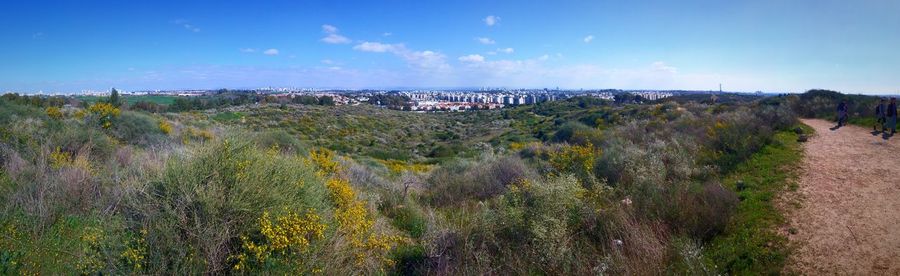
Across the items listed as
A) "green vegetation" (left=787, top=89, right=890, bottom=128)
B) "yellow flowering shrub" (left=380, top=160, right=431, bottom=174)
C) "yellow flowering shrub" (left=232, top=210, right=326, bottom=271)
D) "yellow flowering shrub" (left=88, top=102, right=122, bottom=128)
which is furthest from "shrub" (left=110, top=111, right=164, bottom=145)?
"green vegetation" (left=787, top=89, right=890, bottom=128)

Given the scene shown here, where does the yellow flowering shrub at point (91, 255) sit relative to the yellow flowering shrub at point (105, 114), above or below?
below

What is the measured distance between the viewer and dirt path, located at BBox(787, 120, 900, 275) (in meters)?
4.64

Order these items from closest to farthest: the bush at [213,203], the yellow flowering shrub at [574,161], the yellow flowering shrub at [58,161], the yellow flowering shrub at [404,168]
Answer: the bush at [213,203] < the yellow flowering shrub at [58,161] < the yellow flowering shrub at [574,161] < the yellow flowering shrub at [404,168]

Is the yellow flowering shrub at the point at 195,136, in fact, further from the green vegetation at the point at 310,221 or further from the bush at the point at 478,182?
the bush at the point at 478,182

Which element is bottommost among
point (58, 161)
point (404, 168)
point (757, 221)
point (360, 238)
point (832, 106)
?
point (404, 168)

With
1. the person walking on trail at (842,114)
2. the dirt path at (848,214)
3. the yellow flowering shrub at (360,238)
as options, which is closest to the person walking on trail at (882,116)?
the person walking on trail at (842,114)

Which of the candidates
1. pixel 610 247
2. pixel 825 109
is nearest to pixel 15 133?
pixel 610 247

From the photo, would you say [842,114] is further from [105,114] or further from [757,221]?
[105,114]

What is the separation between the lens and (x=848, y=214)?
5.91 metres

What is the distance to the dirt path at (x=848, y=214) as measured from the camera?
4641 mm

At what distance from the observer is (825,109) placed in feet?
64.6

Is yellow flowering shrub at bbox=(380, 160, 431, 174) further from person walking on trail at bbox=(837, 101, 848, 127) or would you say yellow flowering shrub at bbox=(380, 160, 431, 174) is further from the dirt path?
person walking on trail at bbox=(837, 101, 848, 127)

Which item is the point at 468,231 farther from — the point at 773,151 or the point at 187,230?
the point at 773,151

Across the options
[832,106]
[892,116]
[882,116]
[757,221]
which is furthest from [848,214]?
[832,106]
